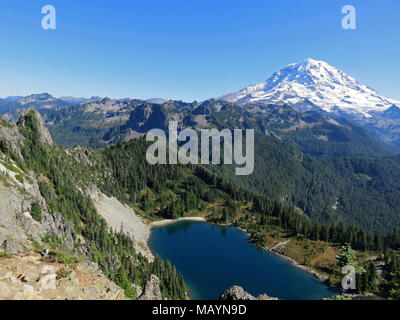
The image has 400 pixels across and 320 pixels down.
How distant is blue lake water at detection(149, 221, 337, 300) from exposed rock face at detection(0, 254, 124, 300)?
74.5 m

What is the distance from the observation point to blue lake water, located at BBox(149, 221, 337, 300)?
94.8m

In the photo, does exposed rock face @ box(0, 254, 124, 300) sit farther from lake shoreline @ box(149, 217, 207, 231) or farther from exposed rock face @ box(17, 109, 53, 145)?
lake shoreline @ box(149, 217, 207, 231)

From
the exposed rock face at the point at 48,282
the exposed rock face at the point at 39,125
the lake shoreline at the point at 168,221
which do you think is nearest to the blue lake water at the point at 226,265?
the lake shoreline at the point at 168,221

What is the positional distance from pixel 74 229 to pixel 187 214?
101 metres

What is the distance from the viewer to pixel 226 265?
113312mm

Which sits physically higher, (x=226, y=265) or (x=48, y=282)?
(x=48, y=282)

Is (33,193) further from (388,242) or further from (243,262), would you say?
(388,242)

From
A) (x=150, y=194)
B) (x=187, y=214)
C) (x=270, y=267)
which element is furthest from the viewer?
(x=150, y=194)

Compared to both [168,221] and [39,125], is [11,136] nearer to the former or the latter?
[39,125]

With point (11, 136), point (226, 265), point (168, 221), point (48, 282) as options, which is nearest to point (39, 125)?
point (11, 136)

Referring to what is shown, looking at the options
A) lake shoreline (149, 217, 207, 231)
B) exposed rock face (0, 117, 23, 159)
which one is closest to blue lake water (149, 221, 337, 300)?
lake shoreline (149, 217, 207, 231)

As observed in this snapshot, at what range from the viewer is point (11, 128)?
325 ft

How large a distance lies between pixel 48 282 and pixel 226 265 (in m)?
103
